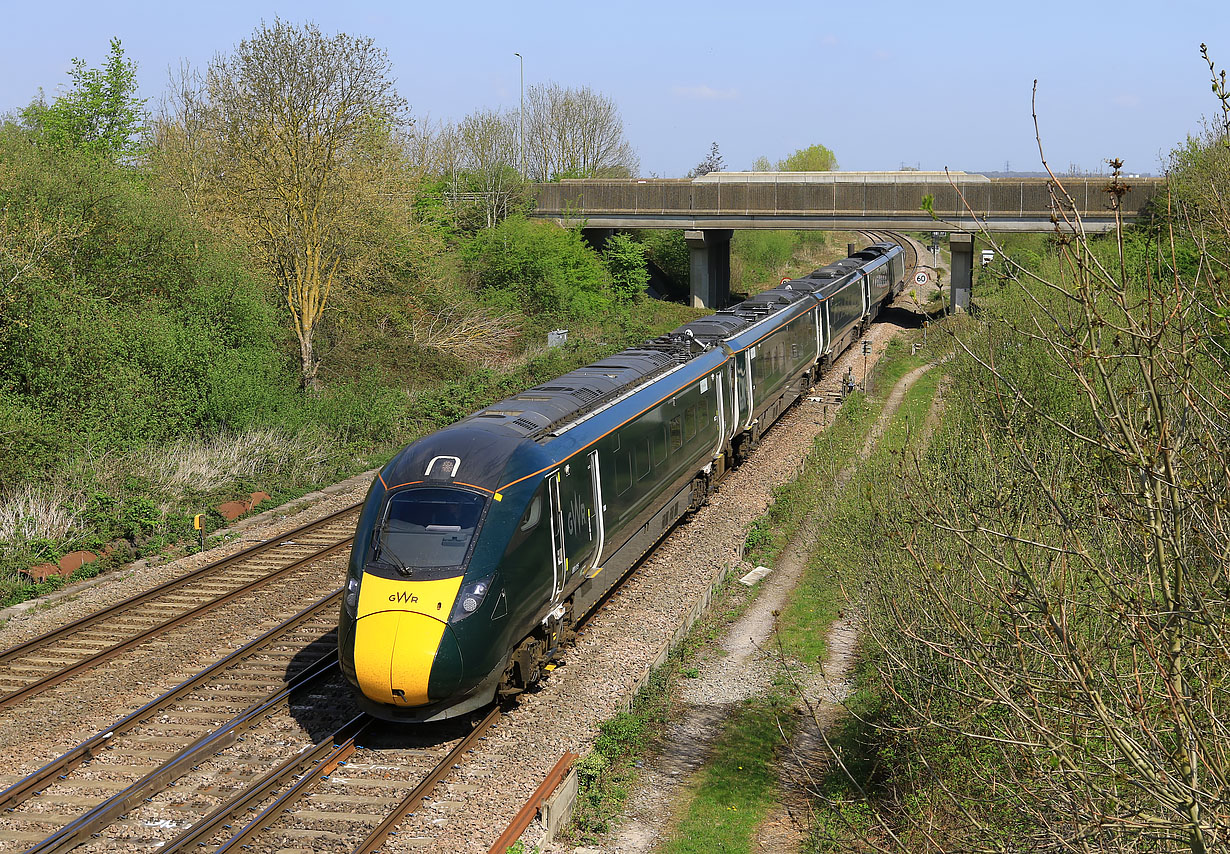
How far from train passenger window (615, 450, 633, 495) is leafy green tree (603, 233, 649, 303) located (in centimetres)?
3463

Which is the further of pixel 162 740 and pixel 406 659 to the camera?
pixel 162 740

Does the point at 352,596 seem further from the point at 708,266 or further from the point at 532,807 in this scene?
the point at 708,266

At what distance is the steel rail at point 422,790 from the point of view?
952cm

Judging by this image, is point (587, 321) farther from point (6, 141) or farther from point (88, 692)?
point (88, 692)

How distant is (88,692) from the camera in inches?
506

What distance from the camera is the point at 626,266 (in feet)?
166

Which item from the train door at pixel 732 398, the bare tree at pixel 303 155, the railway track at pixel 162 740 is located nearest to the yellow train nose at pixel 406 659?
the railway track at pixel 162 740

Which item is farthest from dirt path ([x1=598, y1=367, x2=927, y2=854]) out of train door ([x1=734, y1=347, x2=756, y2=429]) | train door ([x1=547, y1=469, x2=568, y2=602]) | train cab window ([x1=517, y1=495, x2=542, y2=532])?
train door ([x1=734, y1=347, x2=756, y2=429])

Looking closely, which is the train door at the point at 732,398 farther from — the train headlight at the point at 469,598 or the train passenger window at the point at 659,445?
the train headlight at the point at 469,598

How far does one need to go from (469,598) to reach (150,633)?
247 inches

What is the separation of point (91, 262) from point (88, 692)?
15055mm

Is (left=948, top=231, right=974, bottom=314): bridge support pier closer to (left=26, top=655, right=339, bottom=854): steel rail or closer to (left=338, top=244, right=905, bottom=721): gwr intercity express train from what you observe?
(left=338, top=244, right=905, bottom=721): gwr intercity express train

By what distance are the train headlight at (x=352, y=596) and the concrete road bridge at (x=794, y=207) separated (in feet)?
109

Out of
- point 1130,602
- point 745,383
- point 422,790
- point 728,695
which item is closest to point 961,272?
point 745,383
